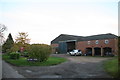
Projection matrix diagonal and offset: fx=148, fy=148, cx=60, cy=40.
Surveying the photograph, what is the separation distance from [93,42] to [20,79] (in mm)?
30759

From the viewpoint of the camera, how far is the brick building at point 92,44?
→ 34.3m

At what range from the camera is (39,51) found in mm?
18391

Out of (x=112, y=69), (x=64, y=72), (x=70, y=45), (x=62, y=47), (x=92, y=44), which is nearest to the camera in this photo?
(x=112, y=69)

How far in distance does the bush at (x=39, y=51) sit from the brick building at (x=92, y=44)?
573 inches

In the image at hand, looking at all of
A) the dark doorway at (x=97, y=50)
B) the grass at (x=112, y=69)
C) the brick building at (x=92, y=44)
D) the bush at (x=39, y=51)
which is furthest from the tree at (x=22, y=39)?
the grass at (x=112, y=69)

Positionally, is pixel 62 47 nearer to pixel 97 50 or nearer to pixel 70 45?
pixel 70 45

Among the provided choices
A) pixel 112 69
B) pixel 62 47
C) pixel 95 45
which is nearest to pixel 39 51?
pixel 112 69

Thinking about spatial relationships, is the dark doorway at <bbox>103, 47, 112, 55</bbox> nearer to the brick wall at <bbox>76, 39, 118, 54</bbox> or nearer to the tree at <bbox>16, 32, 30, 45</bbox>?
the brick wall at <bbox>76, 39, 118, 54</bbox>

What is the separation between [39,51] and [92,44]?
22583 mm

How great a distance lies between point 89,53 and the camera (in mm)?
39156

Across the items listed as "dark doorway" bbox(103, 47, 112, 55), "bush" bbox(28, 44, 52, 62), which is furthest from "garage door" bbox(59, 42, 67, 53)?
"bush" bbox(28, 44, 52, 62)

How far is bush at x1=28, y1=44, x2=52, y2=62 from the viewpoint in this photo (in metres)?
18.3

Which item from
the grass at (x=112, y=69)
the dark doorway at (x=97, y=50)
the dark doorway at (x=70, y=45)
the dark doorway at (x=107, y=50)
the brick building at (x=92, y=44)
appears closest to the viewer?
the grass at (x=112, y=69)

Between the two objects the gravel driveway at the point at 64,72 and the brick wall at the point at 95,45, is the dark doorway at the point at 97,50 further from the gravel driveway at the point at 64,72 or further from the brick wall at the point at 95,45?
the gravel driveway at the point at 64,72
